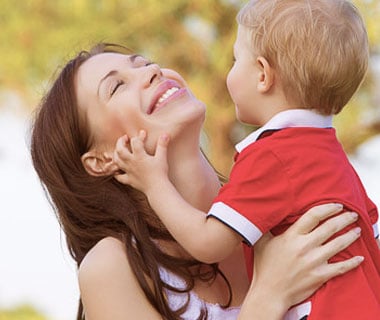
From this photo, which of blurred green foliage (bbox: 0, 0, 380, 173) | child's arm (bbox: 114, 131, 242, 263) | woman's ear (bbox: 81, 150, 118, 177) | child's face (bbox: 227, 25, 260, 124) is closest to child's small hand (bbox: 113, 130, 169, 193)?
child's arm (bbox: 114, 131, 242, 263)

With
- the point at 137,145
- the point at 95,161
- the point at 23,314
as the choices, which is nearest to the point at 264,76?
the point at 137,145

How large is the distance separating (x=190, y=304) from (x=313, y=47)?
0.76 meters

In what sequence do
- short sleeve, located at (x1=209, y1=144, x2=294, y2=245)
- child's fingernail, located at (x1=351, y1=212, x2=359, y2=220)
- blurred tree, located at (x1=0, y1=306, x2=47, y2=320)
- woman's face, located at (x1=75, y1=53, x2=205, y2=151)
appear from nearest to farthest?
short sleeve, located at (x1=209, y1=144, x2=294, y2=245), child's fingernail, located at (x1=351, y1=212, x2=359, y2=220), woman's face, located at (x1=75, y1=53, x2=205, y2=151), blurred tree, located at (x1=0, y1=306, x2=47, y2=320)

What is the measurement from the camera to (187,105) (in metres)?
2.51

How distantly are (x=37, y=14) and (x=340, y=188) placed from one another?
5700 millimetres

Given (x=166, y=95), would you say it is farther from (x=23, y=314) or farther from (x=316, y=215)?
(x=23, y=314)

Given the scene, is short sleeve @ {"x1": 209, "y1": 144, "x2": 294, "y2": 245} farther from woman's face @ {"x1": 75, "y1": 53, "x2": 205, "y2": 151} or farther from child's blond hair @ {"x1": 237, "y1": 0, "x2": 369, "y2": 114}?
woman's face @ {"x1": 75, "y1": 53, "x2": 205, "y2": 151}

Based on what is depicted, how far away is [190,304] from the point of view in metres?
2.51

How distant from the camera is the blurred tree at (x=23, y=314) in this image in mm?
7684

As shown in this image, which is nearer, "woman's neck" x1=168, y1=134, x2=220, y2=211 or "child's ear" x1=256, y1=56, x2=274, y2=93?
"child's ear" x1=256, y1=56, x2=274, y2=93

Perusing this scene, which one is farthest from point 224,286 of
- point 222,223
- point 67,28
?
point 67,28

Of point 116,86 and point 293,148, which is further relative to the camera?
point 116,86

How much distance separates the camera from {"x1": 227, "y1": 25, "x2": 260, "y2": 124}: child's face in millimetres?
2291

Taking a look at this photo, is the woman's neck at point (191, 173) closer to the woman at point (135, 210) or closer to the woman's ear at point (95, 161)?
the woman at point (135, 210)
